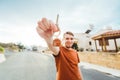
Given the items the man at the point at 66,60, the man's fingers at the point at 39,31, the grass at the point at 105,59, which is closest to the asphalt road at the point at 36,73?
the grass at the point at 105,59

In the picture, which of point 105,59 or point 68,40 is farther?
point 105,59

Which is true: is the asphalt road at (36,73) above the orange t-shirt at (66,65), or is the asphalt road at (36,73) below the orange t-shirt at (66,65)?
below

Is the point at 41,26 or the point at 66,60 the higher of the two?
the point at 41,26

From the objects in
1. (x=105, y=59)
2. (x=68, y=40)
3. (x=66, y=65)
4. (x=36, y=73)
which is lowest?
(x=36, y=73)

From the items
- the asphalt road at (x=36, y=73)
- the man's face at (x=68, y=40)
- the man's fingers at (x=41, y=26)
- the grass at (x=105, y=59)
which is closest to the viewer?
the man's fingers at (x=41, y=26)

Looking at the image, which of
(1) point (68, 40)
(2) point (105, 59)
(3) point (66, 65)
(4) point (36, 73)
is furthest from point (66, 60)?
(2) point (105, 59)

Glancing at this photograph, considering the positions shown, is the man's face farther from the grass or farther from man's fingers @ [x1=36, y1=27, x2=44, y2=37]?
the grass

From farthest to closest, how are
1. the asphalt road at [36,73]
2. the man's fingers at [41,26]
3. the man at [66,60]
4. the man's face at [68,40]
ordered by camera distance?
the asphalt road at [36,73] → the man's face at [68,40] → the man at [66,60] → the man's fingers at [41,26]

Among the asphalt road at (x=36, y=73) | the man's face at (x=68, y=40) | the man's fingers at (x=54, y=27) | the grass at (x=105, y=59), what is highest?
the man's fingers at (x=54, y=27)

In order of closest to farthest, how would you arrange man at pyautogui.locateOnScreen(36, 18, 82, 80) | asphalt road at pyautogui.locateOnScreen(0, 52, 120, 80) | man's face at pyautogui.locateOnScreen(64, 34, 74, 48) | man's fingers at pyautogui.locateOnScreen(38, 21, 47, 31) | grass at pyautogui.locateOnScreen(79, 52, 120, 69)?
man's fingers at pyautogui.locateOnScreen(38, 21, 47, 31)
man at pyautogui.locateOnScreen(36, 18, 82, 80)
man's face at pyautogui.locateOnScreen(64, 34, 74, 48)
asphalt road at pyautogui.locateOnScreen(0, 52, 120, 80)
grass at pyautogui.locateOnScreen(79, 52, 120, 69)

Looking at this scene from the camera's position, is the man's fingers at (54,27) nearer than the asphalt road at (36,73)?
Yes

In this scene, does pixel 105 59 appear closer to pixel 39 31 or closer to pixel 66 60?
pixel 66 60

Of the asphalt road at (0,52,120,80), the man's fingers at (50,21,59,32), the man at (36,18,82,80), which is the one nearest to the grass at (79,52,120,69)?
the asphalt road at (0,52,120,80)

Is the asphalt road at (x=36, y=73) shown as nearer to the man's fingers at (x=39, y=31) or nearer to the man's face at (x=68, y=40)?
the man's face at (x=68, y=40)
